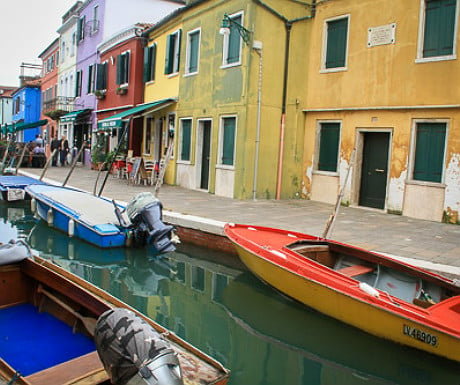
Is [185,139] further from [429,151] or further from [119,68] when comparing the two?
[429,151]

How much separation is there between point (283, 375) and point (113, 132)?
1658 cm

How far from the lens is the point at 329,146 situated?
39.3ft

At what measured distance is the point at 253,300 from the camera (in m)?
6.06

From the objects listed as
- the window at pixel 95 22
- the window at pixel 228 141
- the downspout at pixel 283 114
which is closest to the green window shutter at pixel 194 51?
the window at pixel 228 141

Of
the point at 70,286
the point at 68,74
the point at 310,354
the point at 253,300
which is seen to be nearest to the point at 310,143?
the point at 253,300

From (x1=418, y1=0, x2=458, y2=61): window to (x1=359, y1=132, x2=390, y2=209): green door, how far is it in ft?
6.68

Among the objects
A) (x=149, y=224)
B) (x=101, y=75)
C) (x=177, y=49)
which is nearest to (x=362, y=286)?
(x=149, y=224)

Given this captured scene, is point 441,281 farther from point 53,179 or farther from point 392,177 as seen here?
point 53,179

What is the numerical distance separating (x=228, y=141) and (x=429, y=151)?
201 inches

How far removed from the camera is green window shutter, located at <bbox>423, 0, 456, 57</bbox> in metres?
9.58

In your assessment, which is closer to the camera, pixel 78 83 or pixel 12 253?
pixel 12 253

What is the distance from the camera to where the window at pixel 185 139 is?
565 inches

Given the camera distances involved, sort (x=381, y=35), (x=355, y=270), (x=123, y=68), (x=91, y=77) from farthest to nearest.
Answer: (x=91, y=77) < (x=123, y=68) < (x=381, y=35) < (x=355, y=270)

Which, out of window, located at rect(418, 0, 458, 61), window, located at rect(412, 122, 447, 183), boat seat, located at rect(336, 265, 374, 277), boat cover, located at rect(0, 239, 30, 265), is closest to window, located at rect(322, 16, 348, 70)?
window, located at rect(418, 0, 458, 61)
